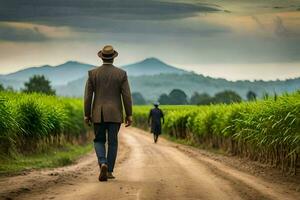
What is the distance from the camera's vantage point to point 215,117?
30.5 meters

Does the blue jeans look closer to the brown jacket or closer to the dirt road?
the brown jacket

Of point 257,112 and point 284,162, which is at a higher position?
point 257,112

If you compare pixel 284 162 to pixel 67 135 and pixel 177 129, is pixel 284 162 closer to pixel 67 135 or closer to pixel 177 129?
pixel 67 135

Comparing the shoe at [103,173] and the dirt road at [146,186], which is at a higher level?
the shoe at [103,173]

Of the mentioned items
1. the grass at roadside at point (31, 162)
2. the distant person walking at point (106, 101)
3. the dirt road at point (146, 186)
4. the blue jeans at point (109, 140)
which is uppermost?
the distant person walking at point (106, 101)

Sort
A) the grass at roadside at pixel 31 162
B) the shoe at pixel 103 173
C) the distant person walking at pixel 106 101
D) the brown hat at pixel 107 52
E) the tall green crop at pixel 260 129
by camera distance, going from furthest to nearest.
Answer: the grass at roadside at pixel 31 162
the tall green crop at pixel 260 129
the brown hat at pixel 107 52
the distant person walking at pixel 106 101
the shoe at pixel 103 173

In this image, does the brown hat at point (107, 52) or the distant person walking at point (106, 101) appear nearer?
the distant person walking at point (106, 101)

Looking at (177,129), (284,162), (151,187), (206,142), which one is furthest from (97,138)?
(177,129)

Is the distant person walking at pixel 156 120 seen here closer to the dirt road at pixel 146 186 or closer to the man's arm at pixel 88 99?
the dirt road at pixel 146 186

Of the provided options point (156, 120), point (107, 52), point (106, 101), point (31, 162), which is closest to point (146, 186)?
point (106, 101)

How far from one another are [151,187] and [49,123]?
1348 cm

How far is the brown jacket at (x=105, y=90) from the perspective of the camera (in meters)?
13.7

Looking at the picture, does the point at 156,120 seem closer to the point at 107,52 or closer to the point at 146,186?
the point at 107,52

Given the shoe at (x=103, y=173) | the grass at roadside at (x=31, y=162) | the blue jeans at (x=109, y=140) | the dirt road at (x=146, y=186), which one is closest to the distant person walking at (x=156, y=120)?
the grass at roadside at (x=31, y=162)
